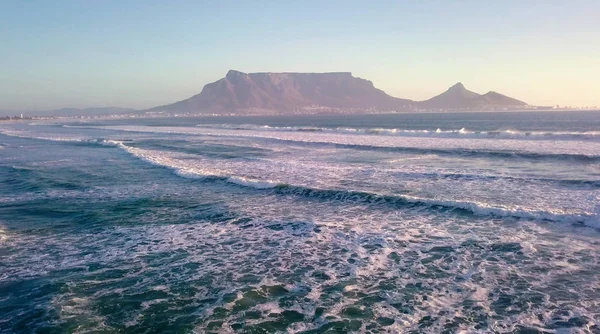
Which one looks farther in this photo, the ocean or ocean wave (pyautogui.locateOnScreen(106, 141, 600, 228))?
ocean wave (pyautogui.locateOnScreen(106, 141, 600, 228))

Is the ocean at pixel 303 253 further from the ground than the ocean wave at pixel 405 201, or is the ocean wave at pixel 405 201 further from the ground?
the ocean wave at pixel 405 201

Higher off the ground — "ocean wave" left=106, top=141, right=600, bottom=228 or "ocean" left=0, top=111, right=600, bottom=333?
"ocean wave" left=106, top=141, right=600, bottom=228

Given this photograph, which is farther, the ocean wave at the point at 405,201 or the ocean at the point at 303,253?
the ocean wave at the point at 405,201

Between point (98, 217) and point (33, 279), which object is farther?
point (98, 217)

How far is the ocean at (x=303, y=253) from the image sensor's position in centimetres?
648

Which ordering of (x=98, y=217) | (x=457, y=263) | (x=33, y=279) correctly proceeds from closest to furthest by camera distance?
(x=33, y=279) → (x=457, y=263) → (x=98, y=217)

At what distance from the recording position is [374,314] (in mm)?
6535

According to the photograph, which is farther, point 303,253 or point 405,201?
point 405,201

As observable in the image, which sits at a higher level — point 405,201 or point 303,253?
point 405,201

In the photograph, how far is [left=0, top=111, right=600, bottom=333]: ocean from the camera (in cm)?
648

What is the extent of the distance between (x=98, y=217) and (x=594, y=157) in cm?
2530

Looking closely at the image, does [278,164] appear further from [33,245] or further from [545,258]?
[545,258]

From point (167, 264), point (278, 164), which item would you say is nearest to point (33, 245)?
point (167, 264)

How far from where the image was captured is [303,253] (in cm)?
945
